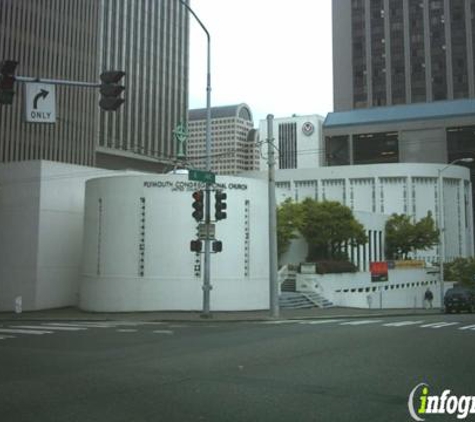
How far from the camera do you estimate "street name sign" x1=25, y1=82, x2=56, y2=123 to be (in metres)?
14.7

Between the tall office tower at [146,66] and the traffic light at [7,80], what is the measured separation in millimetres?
102442

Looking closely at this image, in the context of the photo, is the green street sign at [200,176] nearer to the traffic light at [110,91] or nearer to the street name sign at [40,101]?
the street name sign at [40,101]

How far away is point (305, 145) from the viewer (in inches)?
5655

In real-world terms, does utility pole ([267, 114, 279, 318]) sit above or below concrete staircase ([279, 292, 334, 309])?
above

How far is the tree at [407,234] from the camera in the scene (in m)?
73.9

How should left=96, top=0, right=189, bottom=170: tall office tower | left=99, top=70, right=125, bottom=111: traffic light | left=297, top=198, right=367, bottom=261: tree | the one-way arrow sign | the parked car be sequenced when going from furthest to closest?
left=96, top=0, right=189, bottom=170: tall office tower, left=297, top=198, right=367, bottom=261: tree, the parked car, the one-way arrow sign, left=99, top=70, right=125, bottom=111: traffic light

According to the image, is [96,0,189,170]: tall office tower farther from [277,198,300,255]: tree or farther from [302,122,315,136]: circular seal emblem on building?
[277,198,300,255]: tree

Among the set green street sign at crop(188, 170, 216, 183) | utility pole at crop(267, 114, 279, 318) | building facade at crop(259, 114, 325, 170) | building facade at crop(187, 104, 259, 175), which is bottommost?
utility pole at crop(267, 114, 279, 318)

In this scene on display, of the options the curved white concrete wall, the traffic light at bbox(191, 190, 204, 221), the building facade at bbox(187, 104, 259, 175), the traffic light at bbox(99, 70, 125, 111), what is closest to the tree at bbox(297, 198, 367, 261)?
the building facade at bbox(187, 104, 259, 175)

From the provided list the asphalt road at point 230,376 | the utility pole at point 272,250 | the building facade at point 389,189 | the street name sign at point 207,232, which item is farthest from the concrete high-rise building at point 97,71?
the asphalt road at point 230,376

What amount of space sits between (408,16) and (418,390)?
148 metres

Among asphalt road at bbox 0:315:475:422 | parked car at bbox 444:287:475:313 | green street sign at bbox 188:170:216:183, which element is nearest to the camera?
asphalt road at bbox 0:315:475:422

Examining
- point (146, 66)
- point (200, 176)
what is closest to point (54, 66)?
point (146, 66)

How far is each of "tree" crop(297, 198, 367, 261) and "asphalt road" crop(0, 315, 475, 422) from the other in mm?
37793
